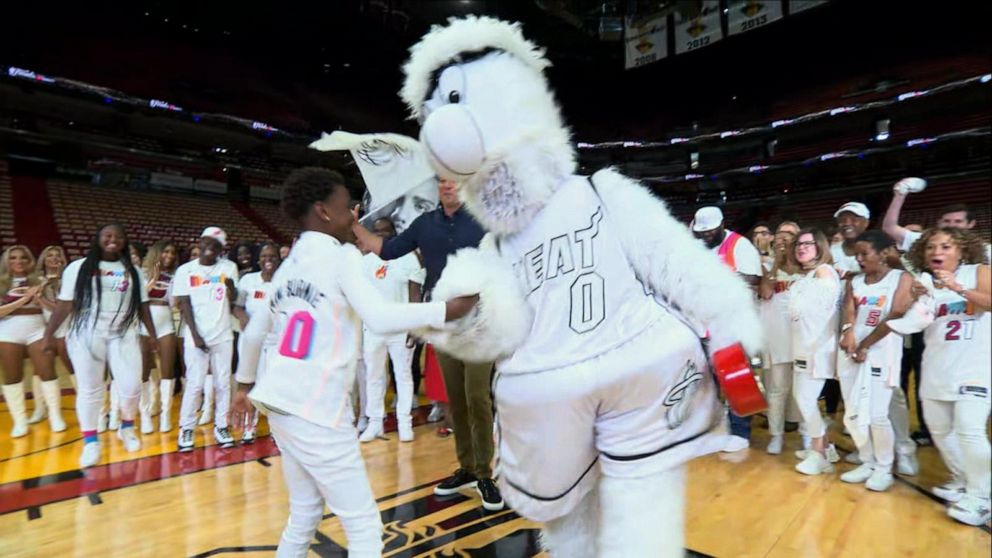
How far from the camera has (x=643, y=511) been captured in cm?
108

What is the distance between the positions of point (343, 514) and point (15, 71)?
14.9m

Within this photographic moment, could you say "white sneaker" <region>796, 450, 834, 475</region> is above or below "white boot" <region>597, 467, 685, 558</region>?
below

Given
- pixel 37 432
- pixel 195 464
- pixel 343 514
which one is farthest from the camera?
pixel 37 432

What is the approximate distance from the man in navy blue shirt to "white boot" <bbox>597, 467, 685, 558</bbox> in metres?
1.19

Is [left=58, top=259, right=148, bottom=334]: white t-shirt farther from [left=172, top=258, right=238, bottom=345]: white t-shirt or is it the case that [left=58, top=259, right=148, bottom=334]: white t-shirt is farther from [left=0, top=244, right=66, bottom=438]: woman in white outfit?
[left=0, top=244, right=66, bottom=438]: woman in white outfit

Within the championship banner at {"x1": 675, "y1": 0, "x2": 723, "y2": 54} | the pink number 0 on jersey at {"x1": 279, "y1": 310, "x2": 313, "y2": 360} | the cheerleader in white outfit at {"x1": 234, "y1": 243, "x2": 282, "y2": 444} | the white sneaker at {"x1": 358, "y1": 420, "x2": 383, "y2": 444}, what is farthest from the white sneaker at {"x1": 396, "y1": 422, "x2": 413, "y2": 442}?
the championship banner at {"x1": 675, "y1": 0, "x2": 723, "y2": 54}

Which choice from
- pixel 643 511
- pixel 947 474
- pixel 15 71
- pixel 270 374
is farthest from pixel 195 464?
pixel 15 71

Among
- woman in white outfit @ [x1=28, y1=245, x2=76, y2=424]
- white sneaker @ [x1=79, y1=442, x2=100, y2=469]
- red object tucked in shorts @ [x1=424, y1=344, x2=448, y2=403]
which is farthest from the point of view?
woman in white outfit @ [x1=28, y1=245, x2=76, y2=424]

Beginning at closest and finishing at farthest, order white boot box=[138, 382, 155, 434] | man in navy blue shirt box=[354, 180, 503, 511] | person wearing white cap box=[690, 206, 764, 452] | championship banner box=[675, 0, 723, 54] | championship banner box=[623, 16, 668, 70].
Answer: man in navy blue shirt box=[354, 180, 503, 511], person wearing white cap box=[690, 206, 764, 452], white boot box=[138, 382, 155, 434], championship banner box=[675, 0, 723, 54], championship banner box=[623, 16, 668, 70]

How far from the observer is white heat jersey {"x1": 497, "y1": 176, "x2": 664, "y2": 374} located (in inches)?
45.4

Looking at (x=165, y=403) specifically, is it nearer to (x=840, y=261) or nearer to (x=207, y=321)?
(x=207, y=321)

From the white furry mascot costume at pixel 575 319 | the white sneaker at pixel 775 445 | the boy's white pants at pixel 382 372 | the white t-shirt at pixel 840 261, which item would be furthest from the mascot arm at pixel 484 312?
the white t-shirt at pixel 840 261

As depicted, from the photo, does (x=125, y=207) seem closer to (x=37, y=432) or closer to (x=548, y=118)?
(x=37, y=432)

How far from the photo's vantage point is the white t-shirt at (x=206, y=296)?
3.79m
